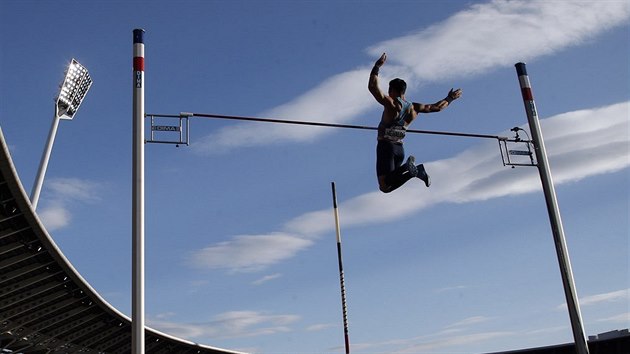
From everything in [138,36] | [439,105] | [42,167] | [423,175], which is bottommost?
[423,175]

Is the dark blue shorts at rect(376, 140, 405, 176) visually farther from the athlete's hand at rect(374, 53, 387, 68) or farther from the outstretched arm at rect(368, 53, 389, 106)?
the athlete's hand at rect(374, 53, 387, 68)

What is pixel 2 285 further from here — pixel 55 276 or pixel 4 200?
pixel 4 200

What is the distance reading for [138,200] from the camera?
376 inches

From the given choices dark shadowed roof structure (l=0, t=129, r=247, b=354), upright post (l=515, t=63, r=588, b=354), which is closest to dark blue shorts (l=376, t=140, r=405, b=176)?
upright post (l=515, t=63, r=588, b=354)

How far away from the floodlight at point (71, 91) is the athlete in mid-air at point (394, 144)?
35.0 metres

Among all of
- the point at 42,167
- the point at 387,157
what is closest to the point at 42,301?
the point at 42,167

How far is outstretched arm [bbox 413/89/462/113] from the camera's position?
9.85 metres

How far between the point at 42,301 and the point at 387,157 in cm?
2274

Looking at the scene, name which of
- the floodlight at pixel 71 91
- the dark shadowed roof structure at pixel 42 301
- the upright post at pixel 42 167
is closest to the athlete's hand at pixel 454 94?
the dark shadowed roof structure at pixel 42 301

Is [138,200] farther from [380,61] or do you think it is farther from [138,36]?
[380,61]

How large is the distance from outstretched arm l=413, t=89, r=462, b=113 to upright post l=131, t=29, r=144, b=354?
14.4ft

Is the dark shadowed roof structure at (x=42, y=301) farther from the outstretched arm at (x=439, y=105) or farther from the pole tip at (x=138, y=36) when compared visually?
the outstretched arm at (x=439, y=105)

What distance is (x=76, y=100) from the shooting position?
42.1m

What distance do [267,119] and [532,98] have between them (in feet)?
20.5
